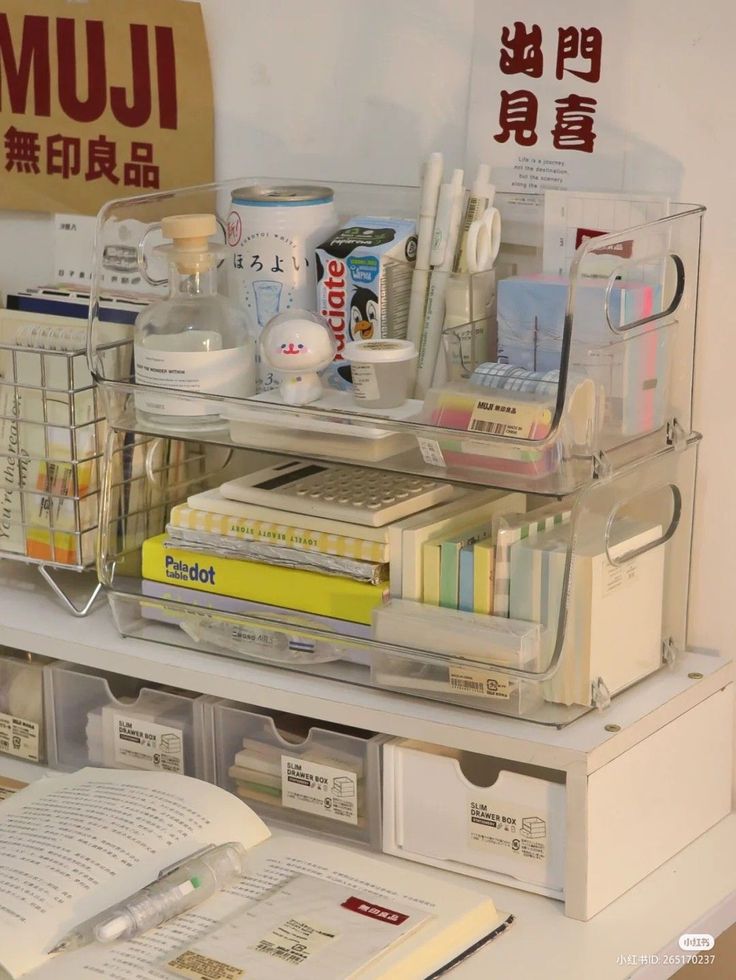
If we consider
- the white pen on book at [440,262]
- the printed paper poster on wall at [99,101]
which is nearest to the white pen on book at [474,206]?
the white pen on book at [440,262]

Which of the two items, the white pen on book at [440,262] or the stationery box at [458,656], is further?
the white pen on book at [440,262]

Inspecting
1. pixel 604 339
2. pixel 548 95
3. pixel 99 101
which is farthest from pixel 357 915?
pixel 99 101

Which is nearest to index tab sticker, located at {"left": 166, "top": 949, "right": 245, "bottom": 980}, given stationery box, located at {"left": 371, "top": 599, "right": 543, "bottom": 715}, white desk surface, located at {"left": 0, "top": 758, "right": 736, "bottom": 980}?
white desk surface, located at {"left": 0, "top": 758, "right": 736, "bottom": 980}

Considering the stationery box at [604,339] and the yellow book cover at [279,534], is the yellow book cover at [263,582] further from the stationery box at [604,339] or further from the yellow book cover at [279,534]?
the stationery box at [604,339]

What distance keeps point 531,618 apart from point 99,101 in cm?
72

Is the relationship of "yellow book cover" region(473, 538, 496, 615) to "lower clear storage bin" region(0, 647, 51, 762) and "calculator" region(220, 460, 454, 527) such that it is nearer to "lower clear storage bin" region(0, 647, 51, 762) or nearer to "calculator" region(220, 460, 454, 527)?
"calculator" region(220, 460, 454, 527)

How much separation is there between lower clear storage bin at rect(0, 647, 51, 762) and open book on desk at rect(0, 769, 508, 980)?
0.51 ft

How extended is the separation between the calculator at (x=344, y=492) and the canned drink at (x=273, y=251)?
0.08 metres

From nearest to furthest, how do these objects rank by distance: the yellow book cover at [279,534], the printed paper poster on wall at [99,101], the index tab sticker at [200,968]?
the index tab sticker at [200,968] < the yellow book cover at [279,534] < the printed paper poster on wall at [99,101]

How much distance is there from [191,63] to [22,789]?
679mm

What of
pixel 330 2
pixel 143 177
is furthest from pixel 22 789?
pixel 330 2

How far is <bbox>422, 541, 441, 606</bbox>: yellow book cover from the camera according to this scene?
1027mm

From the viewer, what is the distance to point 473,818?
39.9 inches

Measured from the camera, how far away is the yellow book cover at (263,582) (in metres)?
1.06
